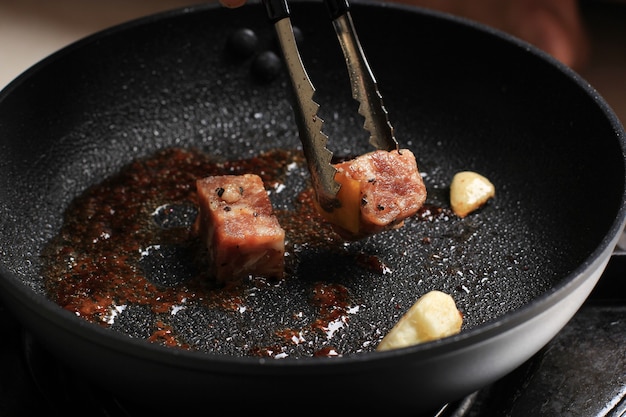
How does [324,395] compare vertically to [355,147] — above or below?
below

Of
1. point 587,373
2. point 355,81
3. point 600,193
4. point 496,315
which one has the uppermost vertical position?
point 355,81

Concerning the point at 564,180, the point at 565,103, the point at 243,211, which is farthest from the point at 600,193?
the point at 243,211

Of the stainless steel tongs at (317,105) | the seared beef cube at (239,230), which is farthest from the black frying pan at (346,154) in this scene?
the stainless steel tongs at (317,105)

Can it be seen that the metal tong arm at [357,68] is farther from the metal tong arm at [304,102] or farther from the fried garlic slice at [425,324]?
the fried garlic slice at [425,324]

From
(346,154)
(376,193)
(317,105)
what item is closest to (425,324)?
(376,193)

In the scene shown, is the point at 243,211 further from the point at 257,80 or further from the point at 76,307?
the point at 257,80

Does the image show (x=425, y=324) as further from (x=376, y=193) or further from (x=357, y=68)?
(x=357, y=68)

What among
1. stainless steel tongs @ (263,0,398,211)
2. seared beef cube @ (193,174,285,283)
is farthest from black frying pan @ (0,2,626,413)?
stainless steel tongs @ (263,0,398,211)
